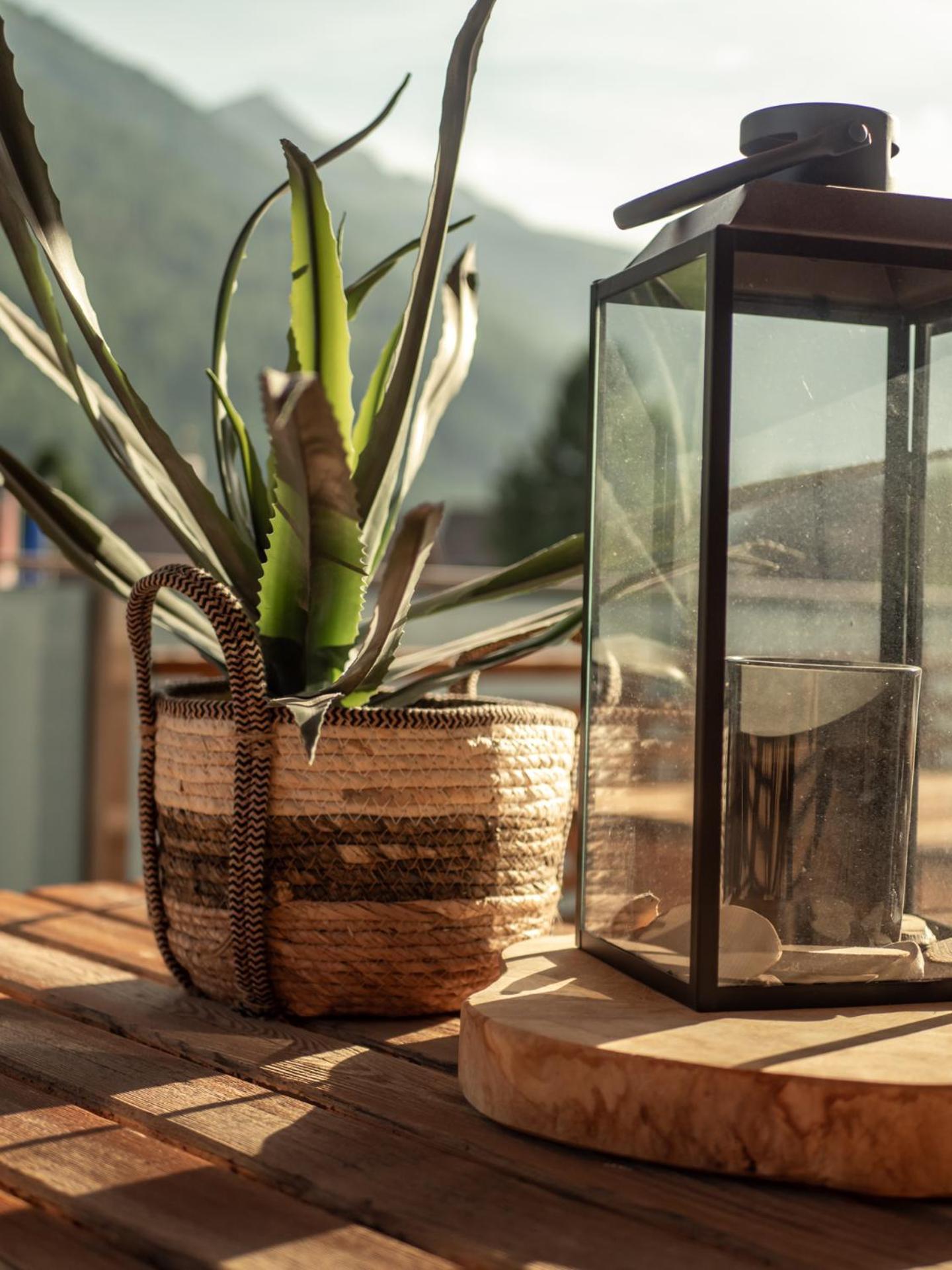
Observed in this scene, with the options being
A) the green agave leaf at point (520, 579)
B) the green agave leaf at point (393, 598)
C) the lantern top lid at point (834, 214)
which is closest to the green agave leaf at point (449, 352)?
the green agave leaf at point (520, 579)

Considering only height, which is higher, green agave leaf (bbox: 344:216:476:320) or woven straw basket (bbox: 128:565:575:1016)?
green agave leaf (bbox: 344:216:476:320)

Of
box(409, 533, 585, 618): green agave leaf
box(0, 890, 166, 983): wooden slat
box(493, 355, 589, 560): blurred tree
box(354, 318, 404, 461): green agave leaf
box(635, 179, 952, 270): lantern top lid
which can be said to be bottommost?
box(0, 890, 166, 983): wooden slat

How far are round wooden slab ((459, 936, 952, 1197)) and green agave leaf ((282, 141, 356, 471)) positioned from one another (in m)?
0.37

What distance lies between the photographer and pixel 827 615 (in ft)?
2.36

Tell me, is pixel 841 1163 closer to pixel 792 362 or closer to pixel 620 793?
pixel 620 793

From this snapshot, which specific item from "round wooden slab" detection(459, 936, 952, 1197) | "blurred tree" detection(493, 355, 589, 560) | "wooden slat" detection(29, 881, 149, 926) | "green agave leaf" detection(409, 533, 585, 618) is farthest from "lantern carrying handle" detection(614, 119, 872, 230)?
"blurred tree" detection(493, 355, 589, 560)

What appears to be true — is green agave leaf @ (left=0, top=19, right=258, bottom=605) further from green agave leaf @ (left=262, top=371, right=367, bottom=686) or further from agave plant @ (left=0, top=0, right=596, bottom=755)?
green agave leaf @ (left=262, top=371, right=367, bottom=686)

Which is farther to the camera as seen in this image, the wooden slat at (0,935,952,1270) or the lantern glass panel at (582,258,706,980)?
the lantern glass panel at (582,258,706,980)

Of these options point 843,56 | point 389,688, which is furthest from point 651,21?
point 389,688

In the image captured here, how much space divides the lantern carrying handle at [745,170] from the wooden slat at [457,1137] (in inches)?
20.6

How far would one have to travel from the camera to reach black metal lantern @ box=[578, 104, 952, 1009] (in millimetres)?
680

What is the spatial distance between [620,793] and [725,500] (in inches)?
7.8

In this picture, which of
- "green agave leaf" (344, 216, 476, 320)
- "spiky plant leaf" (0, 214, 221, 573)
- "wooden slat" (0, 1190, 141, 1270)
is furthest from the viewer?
"green agave leaf" (344, 216, 476, 320)

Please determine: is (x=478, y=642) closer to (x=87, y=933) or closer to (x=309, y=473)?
(x=309, y=473)
